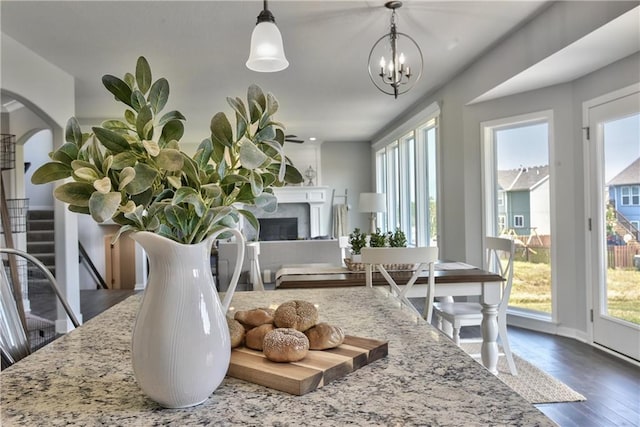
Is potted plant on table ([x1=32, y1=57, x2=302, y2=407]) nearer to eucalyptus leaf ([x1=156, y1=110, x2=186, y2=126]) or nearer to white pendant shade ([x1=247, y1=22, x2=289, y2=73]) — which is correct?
eucalyptus leaf ([x1=156, y1=110, x2=186, y2=126])

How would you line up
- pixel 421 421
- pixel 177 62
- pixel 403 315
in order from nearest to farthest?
1. pixel 421 421
2. pixel 403 315
3. pixel 177 62

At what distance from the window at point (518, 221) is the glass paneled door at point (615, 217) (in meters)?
0.75

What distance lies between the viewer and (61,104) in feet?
14.6

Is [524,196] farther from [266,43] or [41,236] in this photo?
[41,236]

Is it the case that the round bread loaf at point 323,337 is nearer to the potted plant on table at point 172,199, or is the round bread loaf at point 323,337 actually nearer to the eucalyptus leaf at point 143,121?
the potted plant on table at point 172,199

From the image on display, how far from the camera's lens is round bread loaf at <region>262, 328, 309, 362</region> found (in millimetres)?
833

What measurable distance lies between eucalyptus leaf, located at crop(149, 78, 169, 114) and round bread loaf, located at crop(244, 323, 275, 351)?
18.6 inches

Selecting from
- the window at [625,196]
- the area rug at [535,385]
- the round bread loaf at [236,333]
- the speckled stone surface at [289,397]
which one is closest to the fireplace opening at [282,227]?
the area rug at [535,385]

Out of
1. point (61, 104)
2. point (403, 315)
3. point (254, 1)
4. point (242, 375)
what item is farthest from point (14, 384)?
point (61, 104)

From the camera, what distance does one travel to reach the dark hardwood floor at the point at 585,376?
2463 millimetres

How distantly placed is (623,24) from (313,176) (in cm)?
709

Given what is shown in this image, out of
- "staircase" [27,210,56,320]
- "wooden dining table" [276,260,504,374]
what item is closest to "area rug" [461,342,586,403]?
A: "wooden dining table" [276,260,504,374]

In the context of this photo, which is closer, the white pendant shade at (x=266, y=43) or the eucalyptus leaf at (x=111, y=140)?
the eucalyptus leaf at (x=111, y=140)

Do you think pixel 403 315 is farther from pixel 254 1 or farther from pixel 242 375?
pixel 254 1
